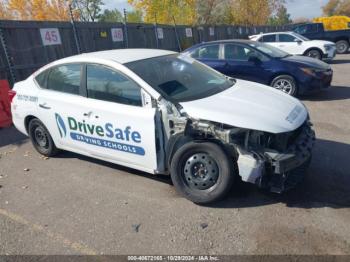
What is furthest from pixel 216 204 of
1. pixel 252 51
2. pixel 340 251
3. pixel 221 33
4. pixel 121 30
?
pixel 221 33

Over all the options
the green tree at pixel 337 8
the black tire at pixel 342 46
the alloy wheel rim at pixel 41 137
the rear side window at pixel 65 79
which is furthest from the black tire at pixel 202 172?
the green tree at pixel 337 8

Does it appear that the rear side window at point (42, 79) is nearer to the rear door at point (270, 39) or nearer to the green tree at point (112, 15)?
the rear door at point (270, 39)

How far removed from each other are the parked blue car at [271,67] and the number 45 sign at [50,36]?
5.14m

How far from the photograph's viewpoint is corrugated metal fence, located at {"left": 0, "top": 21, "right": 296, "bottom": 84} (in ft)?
26.8

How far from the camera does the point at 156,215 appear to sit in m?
3.33

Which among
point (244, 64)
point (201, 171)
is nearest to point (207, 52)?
point (244, 64)

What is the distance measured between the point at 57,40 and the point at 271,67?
21.9 ft

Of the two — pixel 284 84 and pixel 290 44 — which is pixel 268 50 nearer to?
pixel 284 84

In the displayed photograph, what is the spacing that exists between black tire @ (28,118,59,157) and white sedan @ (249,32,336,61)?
11861 mm

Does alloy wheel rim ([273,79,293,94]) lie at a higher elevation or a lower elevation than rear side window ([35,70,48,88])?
lower

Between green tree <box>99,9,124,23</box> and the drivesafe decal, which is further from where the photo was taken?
green tree <box>99,9,124,23</box>

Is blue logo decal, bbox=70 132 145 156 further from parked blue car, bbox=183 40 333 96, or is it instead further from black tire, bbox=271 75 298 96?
black tire, bbox=271 75 298 96

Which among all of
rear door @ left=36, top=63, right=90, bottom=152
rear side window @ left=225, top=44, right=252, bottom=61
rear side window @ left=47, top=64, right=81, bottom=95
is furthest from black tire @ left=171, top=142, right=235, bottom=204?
rear side window @ left=225, top=44, right=252, bottom=61

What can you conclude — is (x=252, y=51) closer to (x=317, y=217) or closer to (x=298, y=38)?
(x=317, y=217)
